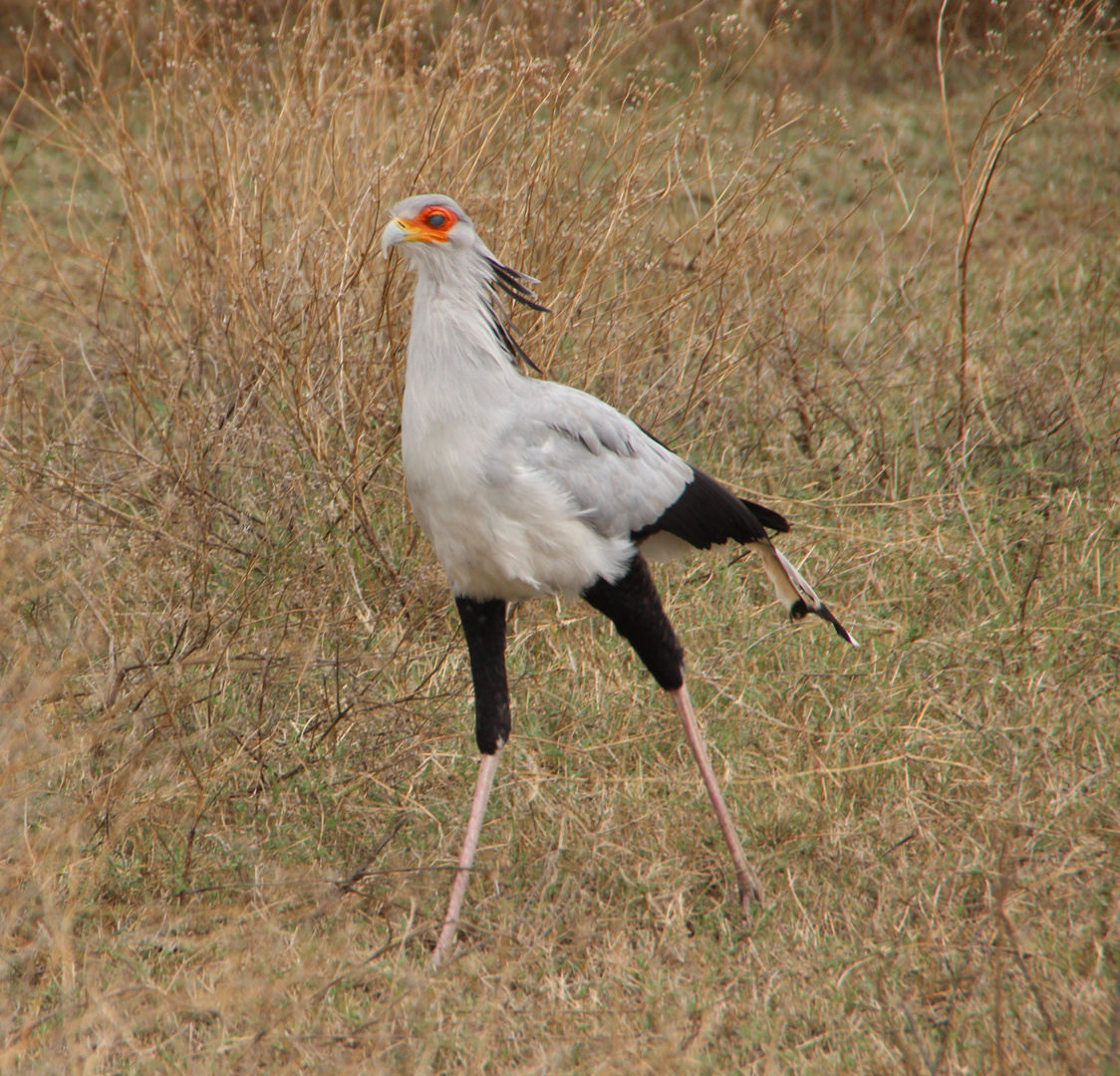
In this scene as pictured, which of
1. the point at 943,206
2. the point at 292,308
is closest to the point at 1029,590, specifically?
the point at 292,308

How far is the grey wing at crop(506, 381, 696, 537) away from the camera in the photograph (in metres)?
3.07

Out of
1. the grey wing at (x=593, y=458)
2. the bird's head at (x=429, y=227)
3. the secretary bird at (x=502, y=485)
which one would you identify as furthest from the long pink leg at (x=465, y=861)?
the bird's head at (x=429, y=227)

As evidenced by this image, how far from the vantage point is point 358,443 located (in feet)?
14.3

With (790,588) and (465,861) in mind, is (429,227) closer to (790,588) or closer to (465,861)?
(790,588)

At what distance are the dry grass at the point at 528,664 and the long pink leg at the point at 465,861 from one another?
7 cm

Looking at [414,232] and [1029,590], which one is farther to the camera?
[1029,590]

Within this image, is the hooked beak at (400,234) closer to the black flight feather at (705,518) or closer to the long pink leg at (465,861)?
the black flight feather at (705,518)

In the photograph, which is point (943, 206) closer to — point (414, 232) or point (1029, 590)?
point (1029, 590)

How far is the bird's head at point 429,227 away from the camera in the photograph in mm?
3084

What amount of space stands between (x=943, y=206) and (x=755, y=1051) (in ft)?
20.1

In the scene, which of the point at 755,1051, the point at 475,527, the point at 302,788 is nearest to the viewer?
the point at 755,1051

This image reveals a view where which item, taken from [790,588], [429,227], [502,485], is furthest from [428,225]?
[790,588]

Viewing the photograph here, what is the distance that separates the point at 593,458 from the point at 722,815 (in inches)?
39.2

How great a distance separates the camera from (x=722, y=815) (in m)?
3.31
